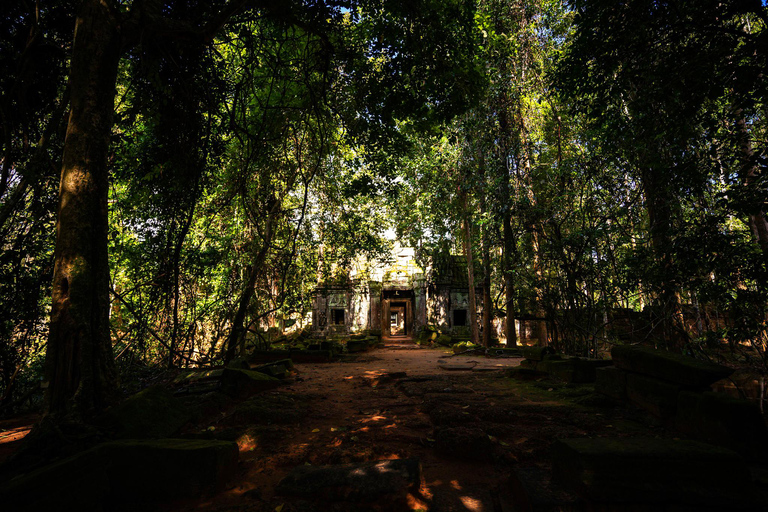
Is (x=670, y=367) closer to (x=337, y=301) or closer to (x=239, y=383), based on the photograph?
(x=239, y=383)

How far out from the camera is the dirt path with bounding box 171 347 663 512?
2377 mm

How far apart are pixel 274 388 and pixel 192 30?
526 centimetres

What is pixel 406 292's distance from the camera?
20.6m

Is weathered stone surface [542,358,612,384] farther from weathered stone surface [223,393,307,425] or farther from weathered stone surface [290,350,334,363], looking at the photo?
weathered stone surface [290,350,334,363]

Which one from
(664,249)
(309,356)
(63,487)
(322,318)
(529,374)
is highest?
(664,249)

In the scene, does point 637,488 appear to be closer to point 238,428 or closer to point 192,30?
point 238,428

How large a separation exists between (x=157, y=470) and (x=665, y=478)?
324 centimetres

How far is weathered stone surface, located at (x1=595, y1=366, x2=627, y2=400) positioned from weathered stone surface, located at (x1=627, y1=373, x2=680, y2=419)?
79 millimetres

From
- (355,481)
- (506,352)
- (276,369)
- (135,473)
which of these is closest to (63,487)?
(135,473)

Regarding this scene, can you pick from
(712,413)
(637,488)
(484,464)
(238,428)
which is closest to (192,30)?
(238,428)

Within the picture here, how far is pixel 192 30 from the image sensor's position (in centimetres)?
369

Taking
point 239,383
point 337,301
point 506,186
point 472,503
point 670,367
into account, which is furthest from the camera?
point 337,301

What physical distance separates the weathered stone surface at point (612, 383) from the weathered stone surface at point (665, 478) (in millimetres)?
2238

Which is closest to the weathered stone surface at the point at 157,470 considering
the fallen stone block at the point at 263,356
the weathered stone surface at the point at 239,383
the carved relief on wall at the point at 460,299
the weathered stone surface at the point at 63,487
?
the weathered stone surface at the point at 63,487
